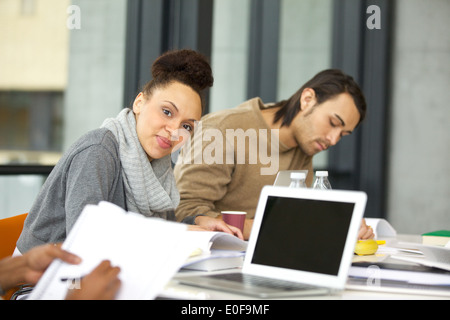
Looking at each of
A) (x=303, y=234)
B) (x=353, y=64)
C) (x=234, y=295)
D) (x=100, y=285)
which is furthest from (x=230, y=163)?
(x=353, y=64)

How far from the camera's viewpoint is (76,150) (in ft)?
4.61

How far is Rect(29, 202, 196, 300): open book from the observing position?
0.88 meters

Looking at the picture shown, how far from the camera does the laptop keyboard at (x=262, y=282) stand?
3.36 ft

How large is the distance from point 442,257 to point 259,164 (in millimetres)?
1174

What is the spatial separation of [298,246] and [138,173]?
1.92 feet

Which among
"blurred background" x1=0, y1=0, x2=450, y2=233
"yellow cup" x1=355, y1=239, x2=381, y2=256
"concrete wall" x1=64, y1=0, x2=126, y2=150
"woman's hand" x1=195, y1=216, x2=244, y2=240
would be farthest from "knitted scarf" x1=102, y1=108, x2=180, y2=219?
"blurred background" x1=0, y1=0, x2=450, y2=233

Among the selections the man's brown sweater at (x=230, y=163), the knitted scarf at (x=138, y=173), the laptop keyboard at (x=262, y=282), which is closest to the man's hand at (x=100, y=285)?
the laptop keyboard at (x=262, y=282)

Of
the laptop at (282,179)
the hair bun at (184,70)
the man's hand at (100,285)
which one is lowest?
the man's hand at (100,285)

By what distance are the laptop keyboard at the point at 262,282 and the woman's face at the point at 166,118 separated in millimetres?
585

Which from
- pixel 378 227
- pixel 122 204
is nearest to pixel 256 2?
pixel 378 227

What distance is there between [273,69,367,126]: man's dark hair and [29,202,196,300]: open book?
5.61 ft

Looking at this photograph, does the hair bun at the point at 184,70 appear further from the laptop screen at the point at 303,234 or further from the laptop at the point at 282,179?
the laptop screen at the point at 303,234

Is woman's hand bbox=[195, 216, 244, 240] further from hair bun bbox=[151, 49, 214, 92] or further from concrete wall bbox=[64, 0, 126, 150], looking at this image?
concrete wall bbox=[64, 0, 126, 150]

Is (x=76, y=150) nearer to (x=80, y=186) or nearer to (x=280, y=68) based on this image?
(x=80, y=186)
